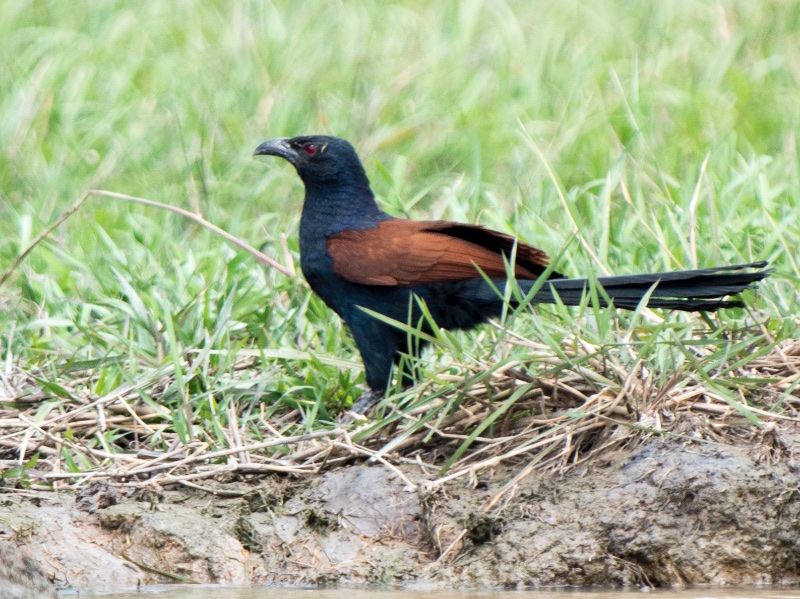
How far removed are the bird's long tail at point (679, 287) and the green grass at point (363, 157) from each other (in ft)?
0.27

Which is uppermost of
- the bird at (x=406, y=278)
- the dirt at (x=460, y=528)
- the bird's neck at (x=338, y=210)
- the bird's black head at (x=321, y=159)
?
the bird's black head at (x=321, y=159)

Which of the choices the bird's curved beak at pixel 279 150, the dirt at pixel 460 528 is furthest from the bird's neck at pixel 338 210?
the dirt at pixel 460 528

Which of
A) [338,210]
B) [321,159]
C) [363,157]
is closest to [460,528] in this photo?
[338,210]

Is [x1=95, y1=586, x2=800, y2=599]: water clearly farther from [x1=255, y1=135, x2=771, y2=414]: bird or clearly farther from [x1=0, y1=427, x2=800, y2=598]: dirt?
[x1=255, y1=135, x2=771, y2=414]: bird

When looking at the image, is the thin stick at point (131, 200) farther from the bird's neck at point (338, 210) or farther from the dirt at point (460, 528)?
the dirt at point (460, 528)

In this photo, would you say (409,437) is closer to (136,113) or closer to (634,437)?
(634,437)

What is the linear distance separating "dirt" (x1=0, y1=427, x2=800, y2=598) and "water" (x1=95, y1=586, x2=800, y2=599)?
6cm

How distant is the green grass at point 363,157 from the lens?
3803 mm

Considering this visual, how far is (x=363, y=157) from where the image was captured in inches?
241

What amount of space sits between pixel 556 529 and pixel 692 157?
3318mm

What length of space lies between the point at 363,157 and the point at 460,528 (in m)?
3.37

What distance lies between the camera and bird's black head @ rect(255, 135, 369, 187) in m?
4.23

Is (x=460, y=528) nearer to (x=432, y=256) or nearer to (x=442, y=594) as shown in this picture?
(x=442, y=594)

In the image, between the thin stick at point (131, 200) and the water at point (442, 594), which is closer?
the water at point (442, 594)
